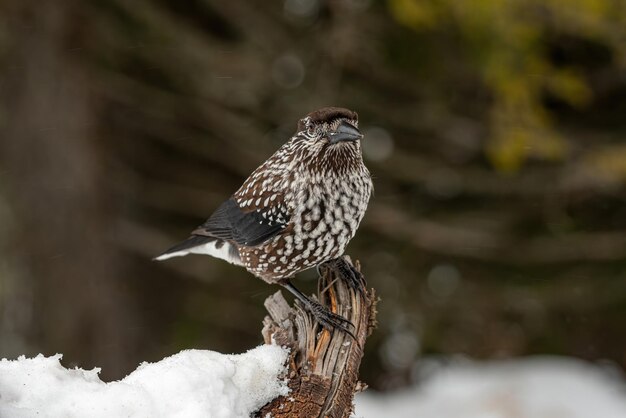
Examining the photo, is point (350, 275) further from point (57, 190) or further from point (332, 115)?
point (57, 190)

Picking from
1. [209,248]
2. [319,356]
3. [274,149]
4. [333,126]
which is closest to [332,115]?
[333,126]

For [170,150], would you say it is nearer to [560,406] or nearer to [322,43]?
[322,43]

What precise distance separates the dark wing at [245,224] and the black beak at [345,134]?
1.77 feet

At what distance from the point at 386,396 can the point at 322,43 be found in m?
4.20

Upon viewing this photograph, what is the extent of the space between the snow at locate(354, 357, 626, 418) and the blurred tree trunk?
3.07 meters

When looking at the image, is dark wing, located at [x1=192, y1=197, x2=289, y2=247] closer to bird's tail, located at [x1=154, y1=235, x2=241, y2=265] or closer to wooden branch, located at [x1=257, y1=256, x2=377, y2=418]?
bird's tail, located at [x1=154, y1=235, x2=241, y2=265]

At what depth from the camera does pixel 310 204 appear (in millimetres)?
4160

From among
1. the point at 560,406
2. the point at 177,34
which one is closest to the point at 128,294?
the point at 177,34

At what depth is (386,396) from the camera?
9469 millimetres

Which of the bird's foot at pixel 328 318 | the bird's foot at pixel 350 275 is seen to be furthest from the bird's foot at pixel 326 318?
the bird's foot at pixel 350 275

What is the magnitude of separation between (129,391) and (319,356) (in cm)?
101

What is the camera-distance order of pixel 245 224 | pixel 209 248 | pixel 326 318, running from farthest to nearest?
pixel 209 248, pixel 245 224, pixel 326 318

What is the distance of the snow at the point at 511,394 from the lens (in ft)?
27.2

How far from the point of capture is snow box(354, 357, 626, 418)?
829cm
